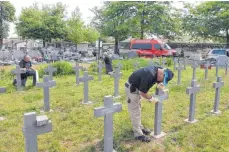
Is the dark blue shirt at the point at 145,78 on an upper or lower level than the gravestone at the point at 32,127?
upper

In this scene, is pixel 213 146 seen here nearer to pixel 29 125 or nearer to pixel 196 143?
pixel 196 143

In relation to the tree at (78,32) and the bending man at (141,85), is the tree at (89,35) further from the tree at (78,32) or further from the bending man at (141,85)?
the bending man at (141,85)

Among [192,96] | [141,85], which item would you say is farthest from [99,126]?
[192,96]

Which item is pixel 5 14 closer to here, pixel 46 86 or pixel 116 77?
pixel 116 77

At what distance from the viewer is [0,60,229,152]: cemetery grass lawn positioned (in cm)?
425

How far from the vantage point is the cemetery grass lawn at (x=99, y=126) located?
13.9 feet

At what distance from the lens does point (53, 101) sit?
7066 mm

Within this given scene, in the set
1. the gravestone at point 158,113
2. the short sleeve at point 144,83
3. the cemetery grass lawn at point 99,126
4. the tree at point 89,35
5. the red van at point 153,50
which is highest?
the tree at point 89,35

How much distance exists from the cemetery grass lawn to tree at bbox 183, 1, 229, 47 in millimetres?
20321

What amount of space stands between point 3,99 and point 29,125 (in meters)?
4.79

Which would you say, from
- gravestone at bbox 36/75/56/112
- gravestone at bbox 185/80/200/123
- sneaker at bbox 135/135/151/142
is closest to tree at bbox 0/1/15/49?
gravestone at bbox 36/75/56/112

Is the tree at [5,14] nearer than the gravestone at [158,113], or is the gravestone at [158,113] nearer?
the gravestone at [158,113]

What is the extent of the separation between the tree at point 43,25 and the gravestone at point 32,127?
88.5 ft

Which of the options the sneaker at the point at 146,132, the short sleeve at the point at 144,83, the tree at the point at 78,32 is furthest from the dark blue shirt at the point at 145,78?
the tree at the point at 78,32
